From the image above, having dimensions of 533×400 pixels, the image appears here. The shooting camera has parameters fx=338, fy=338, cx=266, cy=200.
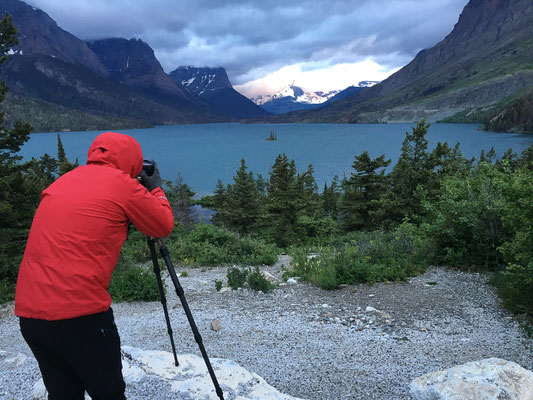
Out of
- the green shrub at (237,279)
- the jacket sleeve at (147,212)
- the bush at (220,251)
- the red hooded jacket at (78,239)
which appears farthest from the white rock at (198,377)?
the bush at (220,251)

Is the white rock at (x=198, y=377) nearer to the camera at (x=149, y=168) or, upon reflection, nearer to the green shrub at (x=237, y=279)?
the camera at (x=149, y=168)

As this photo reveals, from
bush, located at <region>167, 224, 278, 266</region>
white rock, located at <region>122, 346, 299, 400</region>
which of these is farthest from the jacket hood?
bush, located at <region>167, 224, 278, 266</region>

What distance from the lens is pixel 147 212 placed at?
2.56m

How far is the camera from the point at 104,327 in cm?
240

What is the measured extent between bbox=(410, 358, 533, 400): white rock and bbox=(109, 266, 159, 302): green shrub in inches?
257

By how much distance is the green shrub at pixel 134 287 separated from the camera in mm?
8273

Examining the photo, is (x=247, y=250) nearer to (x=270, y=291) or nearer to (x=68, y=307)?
(x=270, y=291)

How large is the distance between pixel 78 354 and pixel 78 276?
0.54 metres

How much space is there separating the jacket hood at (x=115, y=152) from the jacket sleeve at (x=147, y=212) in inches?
10.9

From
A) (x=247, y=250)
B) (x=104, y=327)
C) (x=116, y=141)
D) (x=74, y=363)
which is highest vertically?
(x=116, y=141)

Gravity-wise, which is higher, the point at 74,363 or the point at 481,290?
the point at 74,363

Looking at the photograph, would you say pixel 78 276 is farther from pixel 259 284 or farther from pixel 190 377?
pixel 259 284

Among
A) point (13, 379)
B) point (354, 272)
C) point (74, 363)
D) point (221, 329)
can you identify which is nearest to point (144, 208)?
point (74, 363)

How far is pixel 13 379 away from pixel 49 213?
347cm
